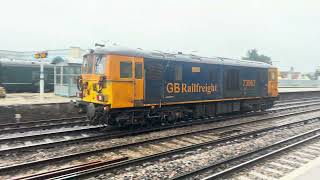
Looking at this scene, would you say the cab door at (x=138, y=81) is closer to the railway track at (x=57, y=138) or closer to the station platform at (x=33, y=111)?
the railway track at (x=57, y=138)

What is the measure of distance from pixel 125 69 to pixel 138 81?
0.75 m

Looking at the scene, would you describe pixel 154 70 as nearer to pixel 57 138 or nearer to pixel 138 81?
pixel 138 81

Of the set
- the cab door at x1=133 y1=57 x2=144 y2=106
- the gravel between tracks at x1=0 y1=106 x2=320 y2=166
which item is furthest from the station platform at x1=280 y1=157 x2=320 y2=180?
the cab door at x1=133 y1=57 x2=144 y2=106

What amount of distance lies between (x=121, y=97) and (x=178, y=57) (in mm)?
3708

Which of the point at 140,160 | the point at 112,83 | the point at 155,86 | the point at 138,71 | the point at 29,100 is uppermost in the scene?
the point at 138,71

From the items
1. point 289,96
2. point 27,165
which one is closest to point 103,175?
point 27,165

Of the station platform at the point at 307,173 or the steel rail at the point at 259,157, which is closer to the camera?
the station platform at the point at 307,173

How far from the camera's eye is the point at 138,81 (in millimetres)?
12336

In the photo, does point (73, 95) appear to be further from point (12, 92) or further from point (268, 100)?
point (268, 100)

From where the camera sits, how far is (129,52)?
12.1m

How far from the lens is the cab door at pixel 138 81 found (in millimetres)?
12234

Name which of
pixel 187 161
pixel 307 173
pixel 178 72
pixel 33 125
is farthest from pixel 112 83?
pixel 307 173

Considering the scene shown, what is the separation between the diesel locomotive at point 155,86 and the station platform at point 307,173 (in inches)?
254

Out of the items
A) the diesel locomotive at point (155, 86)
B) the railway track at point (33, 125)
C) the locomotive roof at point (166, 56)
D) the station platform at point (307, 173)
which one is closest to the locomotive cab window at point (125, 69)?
the diesel locomotive at point (155, 86)
